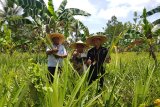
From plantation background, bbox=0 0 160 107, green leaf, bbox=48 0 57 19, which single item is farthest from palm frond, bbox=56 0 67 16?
green leaf, bbox=48 0 57 19

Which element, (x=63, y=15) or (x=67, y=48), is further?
(x=63, y=15)

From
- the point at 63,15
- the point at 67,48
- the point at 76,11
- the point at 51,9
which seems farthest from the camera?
the point at 76,11

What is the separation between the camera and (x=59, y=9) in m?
15.9

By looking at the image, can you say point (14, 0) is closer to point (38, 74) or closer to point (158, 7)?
point (158, 7)

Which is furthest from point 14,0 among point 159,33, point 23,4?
point 159,33

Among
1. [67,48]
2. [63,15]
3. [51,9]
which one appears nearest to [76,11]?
[63,15]

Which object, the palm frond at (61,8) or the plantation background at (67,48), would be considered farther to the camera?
the palm frond at (61,8)

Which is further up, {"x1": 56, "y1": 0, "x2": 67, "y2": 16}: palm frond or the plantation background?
{"x1": 56, "y1": 0, "x2": 67, "y2": 16}: palm frond

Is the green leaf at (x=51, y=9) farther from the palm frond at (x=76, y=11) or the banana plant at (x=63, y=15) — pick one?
the palm frond at (x=76, y=11)

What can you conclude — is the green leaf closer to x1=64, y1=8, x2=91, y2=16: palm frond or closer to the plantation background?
the plantation background

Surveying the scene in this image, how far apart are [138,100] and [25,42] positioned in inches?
630

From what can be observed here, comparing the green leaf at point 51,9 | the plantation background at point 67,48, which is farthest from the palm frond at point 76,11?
the green leaf at point 51,9

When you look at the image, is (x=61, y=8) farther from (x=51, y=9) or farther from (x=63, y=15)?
(x=51, y=9)

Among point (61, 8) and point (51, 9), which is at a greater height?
point (61, 8)
